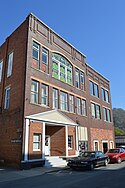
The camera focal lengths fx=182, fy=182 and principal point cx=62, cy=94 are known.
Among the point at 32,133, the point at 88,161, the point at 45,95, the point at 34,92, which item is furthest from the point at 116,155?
the point at 34,92

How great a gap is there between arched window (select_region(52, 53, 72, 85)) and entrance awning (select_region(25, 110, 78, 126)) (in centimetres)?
415

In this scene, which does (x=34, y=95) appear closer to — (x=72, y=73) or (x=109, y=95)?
(x=72, y=73)

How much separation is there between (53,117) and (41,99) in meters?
2.08

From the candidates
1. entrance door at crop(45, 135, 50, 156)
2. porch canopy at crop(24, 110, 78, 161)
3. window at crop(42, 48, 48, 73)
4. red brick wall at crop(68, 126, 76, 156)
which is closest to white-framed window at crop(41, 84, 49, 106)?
porch canopy at crop(24, 110, 78, 161)

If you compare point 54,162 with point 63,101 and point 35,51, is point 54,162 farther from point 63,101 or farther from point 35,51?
point 35,51

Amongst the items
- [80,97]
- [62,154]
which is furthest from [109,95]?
[62,154]

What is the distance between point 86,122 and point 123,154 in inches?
240

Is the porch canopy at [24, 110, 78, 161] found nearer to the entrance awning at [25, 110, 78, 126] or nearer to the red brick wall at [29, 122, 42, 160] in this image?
the entrance awning at [25, 110, 78, 126]

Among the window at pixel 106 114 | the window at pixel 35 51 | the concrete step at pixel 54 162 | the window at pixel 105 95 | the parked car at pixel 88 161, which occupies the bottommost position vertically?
the concrete step at pixel 54 162

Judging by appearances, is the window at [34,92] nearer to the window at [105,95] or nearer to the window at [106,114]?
the window at [106,114]

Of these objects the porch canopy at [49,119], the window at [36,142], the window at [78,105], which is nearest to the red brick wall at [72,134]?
the porch canopy at [49,119]

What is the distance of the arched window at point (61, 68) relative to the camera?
64.7 ft

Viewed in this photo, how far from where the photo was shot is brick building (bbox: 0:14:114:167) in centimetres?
1474

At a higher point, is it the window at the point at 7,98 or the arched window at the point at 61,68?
the arched window at the point at 61,68
